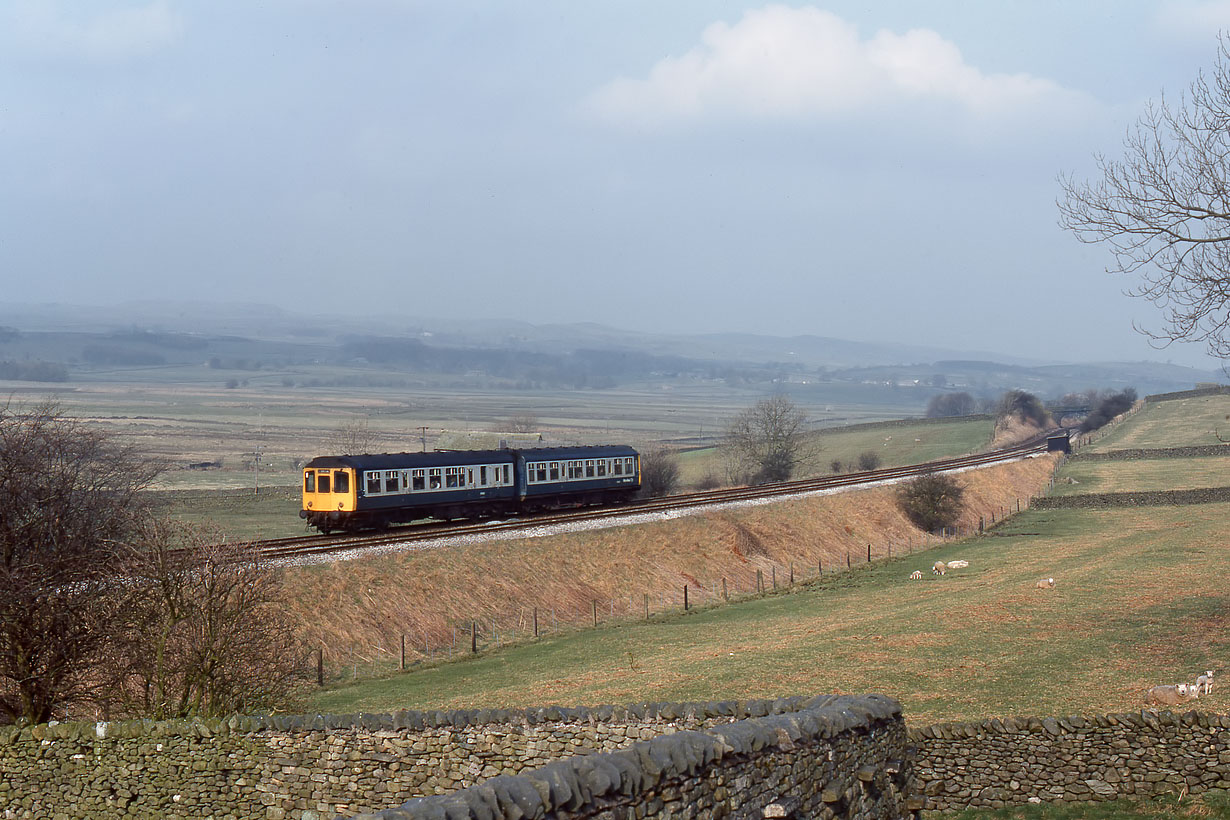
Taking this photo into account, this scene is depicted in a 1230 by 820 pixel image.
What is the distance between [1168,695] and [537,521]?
32.6 meters

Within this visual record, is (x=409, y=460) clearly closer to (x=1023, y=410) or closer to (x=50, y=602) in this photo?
(x=50, y=602)

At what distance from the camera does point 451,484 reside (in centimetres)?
4859

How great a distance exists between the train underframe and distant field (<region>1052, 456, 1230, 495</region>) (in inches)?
1171

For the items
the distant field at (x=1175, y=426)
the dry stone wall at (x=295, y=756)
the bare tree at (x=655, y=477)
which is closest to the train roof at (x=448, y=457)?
the bare tree at (x=655, y=477)

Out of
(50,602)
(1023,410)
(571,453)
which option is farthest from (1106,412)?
(50,602)

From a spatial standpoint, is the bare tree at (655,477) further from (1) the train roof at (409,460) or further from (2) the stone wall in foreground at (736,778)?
(2) the stone wall in foreground at (736,778)

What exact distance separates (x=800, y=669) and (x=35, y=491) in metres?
17.6

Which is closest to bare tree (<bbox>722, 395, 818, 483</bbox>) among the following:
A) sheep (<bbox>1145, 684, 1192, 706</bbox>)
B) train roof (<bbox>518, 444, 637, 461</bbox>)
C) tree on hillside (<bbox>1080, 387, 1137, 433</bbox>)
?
train roof (<bbox>518, 444, 637, 461</bbox>)

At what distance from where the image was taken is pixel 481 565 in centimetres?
3988

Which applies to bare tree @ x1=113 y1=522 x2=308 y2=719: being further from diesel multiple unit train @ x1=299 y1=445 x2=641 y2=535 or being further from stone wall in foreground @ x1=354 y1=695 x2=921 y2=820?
diesel multiple unit train @ x1=299 y1=445 x2=641 y2=535

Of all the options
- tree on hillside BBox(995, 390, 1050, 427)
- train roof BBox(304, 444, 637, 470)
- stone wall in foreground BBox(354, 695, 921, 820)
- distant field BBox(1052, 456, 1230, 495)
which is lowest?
distant field BBox(1052, 456, 1230, 495)

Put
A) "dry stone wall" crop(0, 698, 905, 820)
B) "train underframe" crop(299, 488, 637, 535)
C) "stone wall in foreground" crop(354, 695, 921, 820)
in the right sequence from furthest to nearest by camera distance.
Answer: "train underframe" crop(299, 488, 637, 535), "dry stone wall" crop(0, 698, 905, 820), "stone wall in foreground" crop(354, 695, 921, 820)

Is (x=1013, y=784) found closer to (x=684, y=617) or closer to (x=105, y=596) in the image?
(x=105, y=596)

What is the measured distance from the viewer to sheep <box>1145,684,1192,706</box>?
17328mm
